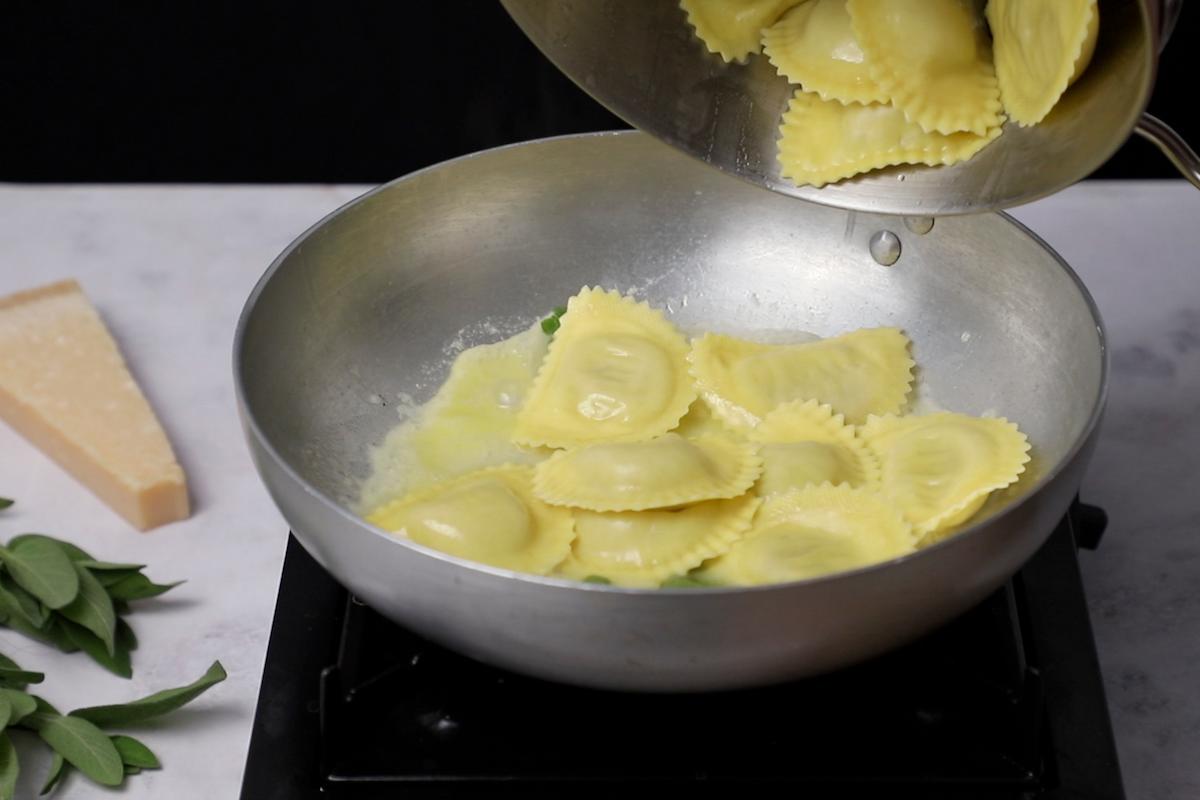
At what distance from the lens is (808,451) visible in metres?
1.16

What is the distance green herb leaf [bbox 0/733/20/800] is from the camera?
1020 mm

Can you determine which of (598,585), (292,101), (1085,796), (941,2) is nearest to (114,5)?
(292,101)

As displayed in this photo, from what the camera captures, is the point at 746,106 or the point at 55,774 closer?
the point at 55,774

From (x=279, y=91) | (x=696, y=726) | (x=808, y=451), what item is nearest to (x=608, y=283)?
(x=808, y=451)

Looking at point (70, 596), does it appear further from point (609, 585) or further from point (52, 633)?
point (609, 585)

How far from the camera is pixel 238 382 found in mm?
1033

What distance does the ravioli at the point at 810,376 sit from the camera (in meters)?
1.26

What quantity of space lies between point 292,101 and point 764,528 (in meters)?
1.13

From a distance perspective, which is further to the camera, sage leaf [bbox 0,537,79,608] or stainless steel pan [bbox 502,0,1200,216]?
sage leaf [bbox 0,537,79,608]

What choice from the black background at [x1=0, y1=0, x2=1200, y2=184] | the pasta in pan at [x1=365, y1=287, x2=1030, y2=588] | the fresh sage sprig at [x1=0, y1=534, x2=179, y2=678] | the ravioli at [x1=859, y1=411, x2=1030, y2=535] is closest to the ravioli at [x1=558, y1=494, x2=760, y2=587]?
the pasta in pan at [x1=365, y1=287, x2=1030, y2=588]

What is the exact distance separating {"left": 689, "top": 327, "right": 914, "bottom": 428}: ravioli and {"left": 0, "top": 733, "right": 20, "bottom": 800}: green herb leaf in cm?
61

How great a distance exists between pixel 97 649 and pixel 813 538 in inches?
22.2

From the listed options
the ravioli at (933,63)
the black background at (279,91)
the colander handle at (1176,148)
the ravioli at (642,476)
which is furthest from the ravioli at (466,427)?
the black background at (279,91)

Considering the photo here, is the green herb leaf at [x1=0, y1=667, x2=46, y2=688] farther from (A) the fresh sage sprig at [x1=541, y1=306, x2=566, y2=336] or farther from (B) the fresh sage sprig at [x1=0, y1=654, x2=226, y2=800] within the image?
(A) the fresh sage sprig at [x1=541, y1=306, x2=566, y2=336]
